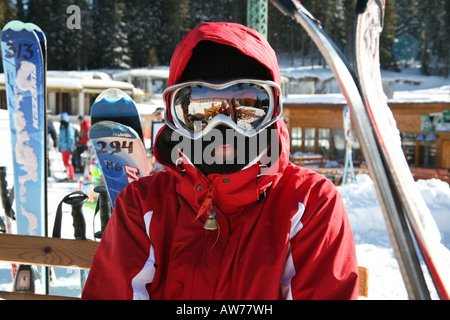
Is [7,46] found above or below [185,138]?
above

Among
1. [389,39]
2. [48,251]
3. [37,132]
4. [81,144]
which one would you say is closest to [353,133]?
[81,144]

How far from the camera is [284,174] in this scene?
4.55ft

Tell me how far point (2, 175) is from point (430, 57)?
53.8 metres

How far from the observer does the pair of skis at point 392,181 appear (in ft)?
2.29

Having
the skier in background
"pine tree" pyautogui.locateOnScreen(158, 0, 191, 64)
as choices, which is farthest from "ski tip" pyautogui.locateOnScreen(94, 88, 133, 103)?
"pine tree" pyautogui.locateOnScreen(158, 0, 191, 64)

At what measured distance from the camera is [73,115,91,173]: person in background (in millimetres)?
10133

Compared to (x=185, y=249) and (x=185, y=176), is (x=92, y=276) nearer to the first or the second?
(x=185, y=249)

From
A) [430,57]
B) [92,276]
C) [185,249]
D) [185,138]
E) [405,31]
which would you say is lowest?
[92,276]

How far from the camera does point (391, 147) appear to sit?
2.43ft

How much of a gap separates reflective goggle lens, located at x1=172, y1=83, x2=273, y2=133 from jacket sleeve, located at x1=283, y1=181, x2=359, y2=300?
1.24 feet

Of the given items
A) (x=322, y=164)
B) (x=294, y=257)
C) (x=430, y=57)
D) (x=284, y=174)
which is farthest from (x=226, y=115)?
(x=430, y=57)

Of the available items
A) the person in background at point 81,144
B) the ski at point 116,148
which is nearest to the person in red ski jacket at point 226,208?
the ski at point 116,148

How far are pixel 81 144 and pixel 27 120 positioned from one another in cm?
734

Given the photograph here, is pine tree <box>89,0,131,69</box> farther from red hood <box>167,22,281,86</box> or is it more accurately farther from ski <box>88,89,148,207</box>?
red hood <box>167,22,281,86</box>
